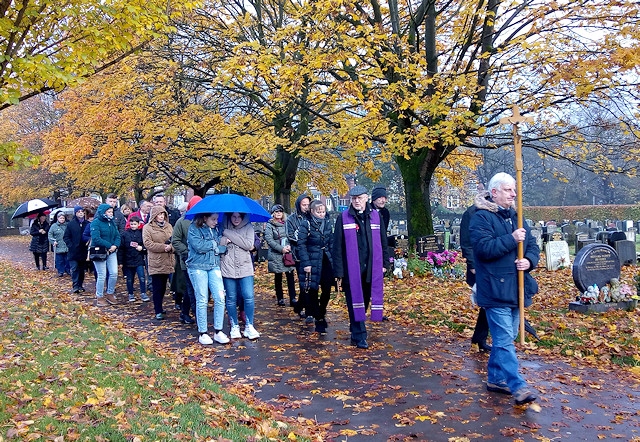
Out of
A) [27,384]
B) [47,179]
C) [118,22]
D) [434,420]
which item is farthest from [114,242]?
[47,179]

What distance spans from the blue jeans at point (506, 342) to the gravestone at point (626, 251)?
1273cm

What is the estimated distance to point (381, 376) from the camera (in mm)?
6379

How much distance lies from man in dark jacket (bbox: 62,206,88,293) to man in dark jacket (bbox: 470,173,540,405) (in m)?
9.68

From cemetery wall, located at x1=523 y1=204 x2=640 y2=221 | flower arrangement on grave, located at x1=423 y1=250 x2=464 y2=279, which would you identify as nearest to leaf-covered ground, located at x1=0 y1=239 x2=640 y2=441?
flower arrangement on grave, located at x1=423 y1=250 x2=464 y2=279

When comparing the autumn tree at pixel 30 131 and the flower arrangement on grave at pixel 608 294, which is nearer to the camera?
the flower arrangement on grave at pixel 608 294

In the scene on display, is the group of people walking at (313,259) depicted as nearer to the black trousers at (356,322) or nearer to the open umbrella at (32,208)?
the black trousers at (356,322)

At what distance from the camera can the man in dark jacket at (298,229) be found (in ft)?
30.0

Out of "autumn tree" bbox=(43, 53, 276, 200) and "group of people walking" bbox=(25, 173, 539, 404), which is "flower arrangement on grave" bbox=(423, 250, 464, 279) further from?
"autumn tree" bbox=(43, 53, 276, 200)

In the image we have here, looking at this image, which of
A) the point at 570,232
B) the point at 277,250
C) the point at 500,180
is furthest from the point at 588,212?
the point at 500,180

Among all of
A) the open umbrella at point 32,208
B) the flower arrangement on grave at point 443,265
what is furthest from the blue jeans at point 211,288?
the open umbrella at point 32,208

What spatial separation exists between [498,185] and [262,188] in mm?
19958

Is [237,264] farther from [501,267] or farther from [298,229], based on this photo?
[501,267]

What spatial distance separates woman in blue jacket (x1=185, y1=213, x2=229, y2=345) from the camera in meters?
8.08

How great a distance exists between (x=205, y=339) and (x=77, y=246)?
19.4 feet
